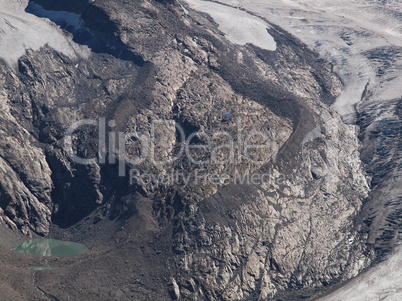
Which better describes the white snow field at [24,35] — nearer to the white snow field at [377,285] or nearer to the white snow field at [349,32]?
the white snow field at [349,32]

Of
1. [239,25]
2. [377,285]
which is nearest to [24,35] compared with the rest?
[239,25]

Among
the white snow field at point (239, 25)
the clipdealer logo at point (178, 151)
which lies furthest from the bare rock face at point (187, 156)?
the white snow field at point (239, 25)

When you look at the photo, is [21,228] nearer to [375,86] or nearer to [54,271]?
[54,271]

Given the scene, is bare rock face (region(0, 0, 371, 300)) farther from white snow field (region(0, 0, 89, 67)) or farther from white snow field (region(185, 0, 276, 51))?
white snow field (region(185, 0, 276, 51))

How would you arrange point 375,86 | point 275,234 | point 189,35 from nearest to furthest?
point 275,234, point 189,35, point 375,86

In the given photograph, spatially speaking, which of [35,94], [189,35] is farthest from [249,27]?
[35,94]

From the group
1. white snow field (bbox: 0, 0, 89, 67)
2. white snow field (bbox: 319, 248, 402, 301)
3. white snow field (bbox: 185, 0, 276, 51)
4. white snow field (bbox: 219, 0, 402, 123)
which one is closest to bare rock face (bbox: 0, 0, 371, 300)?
white snow field (bbox: 0, 0, 89, 67)

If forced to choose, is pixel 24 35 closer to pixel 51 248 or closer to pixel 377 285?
pixel 51 248
